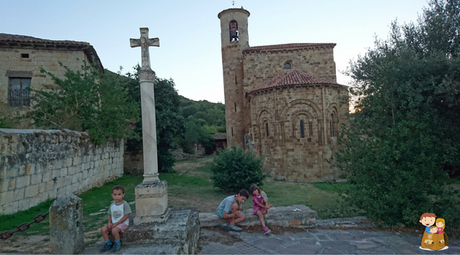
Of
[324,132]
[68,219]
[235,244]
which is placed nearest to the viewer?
[68,219]

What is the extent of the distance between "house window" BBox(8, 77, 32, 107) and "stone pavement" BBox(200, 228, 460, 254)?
1488 cm

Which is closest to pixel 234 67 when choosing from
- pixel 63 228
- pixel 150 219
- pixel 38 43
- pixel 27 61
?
pixel 38 43

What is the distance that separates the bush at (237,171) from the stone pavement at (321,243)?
5.44 m

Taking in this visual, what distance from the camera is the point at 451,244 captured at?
493 cm

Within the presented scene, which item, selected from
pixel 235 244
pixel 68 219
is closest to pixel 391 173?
pixel 235 244

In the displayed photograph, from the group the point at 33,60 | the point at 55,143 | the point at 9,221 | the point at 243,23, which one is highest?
the point at 243,23

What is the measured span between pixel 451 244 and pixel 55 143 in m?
9.85

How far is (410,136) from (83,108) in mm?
11286

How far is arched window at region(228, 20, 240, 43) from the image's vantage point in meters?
22.2

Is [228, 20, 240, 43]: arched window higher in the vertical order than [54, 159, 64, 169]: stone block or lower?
higher

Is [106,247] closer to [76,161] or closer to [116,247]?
[116,247]

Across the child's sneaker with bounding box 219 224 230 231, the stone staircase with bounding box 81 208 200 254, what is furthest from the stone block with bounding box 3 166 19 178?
the child's sneaker with bounding box 219 224 230 231

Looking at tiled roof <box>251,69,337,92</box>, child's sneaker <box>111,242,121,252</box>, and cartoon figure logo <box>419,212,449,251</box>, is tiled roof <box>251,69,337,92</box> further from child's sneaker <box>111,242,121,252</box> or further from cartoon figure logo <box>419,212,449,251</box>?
child's sneaker <box>111,242,121,252</box>

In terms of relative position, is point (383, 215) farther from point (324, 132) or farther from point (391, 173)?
point (324, 132)
